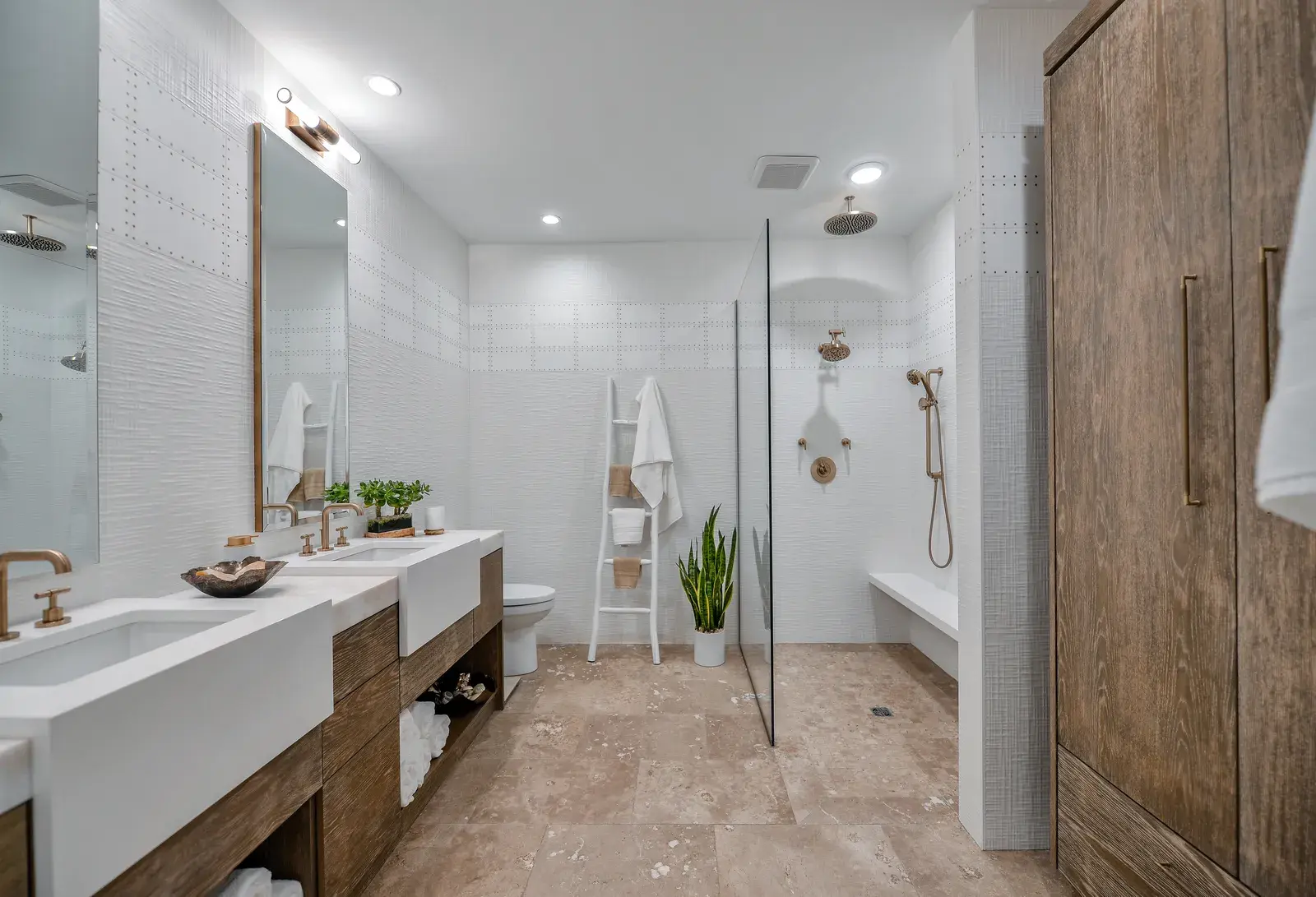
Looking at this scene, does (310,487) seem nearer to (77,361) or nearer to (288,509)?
(288,509)

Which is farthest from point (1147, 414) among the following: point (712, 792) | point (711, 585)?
point (711, 585)

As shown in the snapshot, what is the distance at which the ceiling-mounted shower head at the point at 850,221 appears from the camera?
9.70ft

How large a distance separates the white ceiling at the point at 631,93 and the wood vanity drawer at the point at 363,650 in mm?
1681

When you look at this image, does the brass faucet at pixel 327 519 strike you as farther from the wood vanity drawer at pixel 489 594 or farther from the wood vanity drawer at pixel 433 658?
the wood vanity drawer at pixel 489 594

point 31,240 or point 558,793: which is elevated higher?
point 31,240

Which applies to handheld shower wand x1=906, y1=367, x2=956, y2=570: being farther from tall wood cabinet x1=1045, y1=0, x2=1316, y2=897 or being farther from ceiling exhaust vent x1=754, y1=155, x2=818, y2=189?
tall wood cabinet x1=1045, y1=0, x2=1316, y2=897

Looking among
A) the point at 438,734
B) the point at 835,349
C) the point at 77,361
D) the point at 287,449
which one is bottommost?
the point at 438,734

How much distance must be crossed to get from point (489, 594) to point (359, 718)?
1.07 metres

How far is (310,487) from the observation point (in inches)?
79.9

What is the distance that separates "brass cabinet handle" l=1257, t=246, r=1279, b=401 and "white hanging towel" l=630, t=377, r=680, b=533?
261cm

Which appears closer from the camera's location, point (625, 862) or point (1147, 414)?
point (1147, 414)

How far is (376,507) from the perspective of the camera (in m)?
2.47

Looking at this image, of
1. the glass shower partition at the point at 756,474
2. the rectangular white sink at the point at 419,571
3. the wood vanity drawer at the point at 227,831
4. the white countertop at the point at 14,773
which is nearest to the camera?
the white countertop at the point at 14,773

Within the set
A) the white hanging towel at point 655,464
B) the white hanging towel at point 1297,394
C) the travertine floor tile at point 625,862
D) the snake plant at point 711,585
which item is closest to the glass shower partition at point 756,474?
the snake plant at point 711,585
